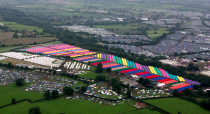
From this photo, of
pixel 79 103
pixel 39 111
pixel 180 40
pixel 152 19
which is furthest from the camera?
pixel 152 19

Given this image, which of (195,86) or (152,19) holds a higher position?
(152,19)

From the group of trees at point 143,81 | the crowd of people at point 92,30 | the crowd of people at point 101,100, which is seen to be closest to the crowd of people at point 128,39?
the crowd of people at point 92,30

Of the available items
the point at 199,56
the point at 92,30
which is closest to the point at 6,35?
the point at 92,30

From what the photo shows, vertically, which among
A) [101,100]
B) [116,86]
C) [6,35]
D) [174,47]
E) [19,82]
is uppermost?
[6,35]

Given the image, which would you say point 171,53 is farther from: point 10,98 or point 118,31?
point 10,98

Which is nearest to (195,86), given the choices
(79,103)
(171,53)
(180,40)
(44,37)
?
(79,103)

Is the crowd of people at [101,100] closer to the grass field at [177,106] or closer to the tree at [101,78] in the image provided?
the grass field at [177,106]

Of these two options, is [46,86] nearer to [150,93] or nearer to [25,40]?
[150,93]
